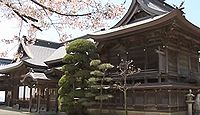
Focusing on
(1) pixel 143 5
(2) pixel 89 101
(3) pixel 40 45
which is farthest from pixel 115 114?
(3) pixel 40 45

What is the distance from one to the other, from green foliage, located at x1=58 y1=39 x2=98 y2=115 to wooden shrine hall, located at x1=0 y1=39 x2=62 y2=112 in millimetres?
3929

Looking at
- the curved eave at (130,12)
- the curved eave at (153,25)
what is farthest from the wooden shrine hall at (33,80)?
the curved eave at (130,12)

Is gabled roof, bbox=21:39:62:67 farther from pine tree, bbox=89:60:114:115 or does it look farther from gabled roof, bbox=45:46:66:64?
pine tree, bbox=89:60:114:115

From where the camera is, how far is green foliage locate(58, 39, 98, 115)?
16.4 m

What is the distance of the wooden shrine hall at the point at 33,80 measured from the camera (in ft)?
73.0

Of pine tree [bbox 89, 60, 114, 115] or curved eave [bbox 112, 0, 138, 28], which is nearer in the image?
pine tree [bbox 89, 60, 114, 115]

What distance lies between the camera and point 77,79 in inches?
664

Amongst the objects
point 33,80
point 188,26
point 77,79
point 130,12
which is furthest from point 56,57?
point 188,26

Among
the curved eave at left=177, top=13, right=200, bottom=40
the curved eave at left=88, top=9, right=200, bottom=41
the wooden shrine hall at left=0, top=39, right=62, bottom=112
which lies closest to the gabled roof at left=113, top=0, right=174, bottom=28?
the curved eave at left=88, top=9, right=200, bottom=41

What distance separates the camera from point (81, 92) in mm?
16500

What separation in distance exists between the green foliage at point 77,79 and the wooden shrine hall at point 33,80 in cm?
393

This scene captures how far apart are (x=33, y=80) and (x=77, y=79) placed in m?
6.36

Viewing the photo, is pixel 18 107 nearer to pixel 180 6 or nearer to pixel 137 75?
pixel 137 75

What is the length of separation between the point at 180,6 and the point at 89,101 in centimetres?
841
